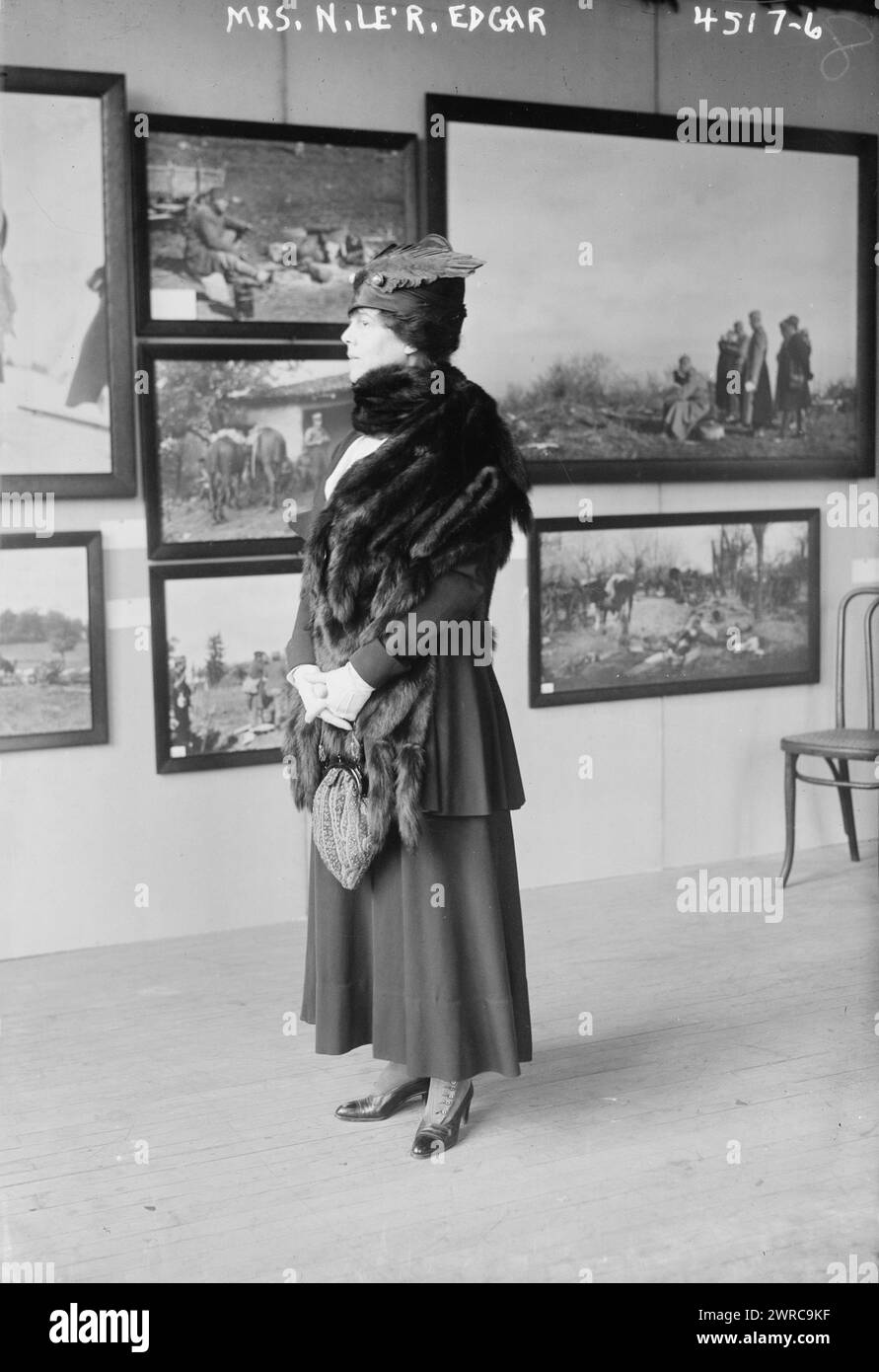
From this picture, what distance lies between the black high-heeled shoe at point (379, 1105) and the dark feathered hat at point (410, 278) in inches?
62.3

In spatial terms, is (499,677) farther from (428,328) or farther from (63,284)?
(428,328)

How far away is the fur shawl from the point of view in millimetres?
2914

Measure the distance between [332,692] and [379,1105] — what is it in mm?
926

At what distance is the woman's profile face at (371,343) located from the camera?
2.95 metres

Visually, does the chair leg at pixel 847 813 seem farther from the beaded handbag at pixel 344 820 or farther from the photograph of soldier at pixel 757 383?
the beaded handbag at pixel 344 820

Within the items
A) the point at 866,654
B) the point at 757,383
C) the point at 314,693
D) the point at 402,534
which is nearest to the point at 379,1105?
the point at 314,693

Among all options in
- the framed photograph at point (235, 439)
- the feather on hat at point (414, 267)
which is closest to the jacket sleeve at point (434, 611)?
the feather on hat at point (414, 267)

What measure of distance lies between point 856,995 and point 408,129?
2.94 m

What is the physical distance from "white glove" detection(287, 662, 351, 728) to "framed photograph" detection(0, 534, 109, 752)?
5.27 feet

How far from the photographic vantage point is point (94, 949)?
4520 millimetres

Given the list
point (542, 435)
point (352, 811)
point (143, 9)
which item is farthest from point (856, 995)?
point (143, 9)

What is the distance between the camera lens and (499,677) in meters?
5.05

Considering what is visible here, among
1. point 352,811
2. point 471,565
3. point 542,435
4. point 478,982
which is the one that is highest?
point 542,435
